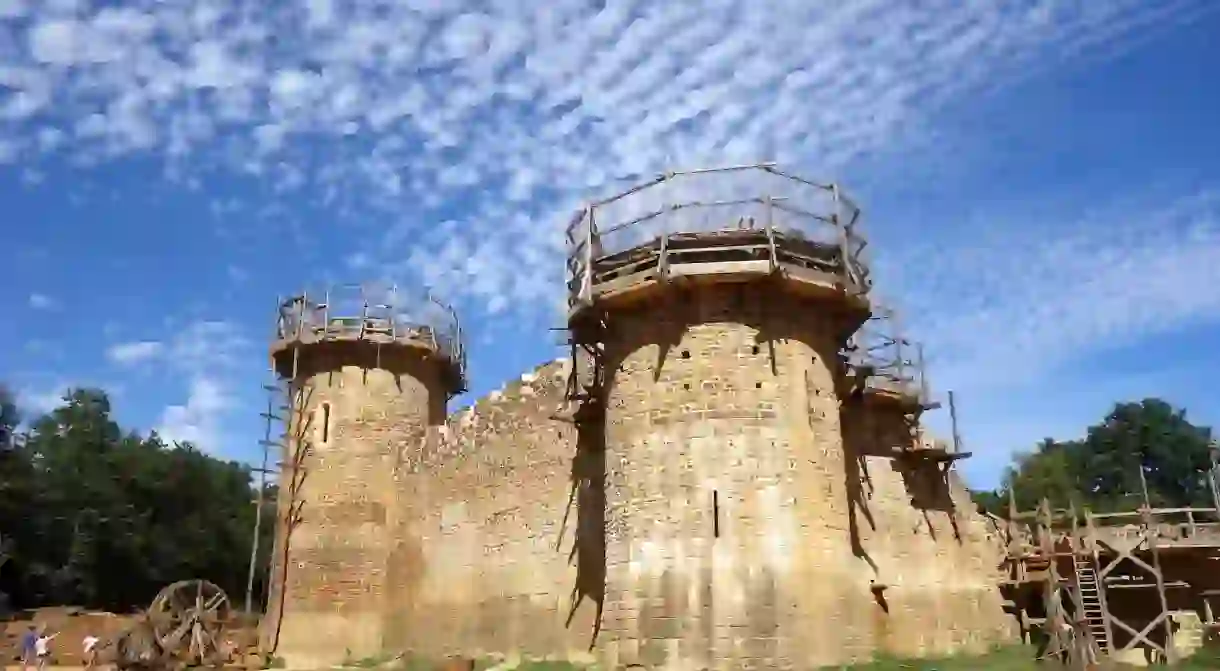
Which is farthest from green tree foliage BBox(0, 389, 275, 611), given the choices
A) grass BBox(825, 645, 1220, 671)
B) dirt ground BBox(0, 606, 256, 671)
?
grass BBox(825, 645, 1220, 671)

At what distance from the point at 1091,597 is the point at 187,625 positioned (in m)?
20.0

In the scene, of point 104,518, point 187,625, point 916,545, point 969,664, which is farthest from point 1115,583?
point 104,518

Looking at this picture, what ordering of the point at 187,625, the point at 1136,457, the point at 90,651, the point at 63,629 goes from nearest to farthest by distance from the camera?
the point at 187,625 → the point at 90,651 → the point at 63,629 → the point at 1136,457

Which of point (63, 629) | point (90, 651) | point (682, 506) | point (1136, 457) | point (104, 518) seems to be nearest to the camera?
point (682, 506)

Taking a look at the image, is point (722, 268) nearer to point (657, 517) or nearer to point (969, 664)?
point (657, 517)

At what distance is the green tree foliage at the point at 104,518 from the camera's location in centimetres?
3862

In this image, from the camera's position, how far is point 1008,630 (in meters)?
20.8

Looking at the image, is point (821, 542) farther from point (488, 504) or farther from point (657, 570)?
point (488, 504)

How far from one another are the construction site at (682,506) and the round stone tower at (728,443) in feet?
0.13

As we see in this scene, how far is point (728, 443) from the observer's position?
614 inches

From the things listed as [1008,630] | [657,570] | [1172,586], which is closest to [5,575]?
[657,570]

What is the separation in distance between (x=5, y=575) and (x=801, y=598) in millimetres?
36040

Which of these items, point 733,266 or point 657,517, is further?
point 733,266

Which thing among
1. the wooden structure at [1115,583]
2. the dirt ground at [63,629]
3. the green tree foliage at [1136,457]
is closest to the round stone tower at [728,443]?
the wooden structure at [1115,583]
